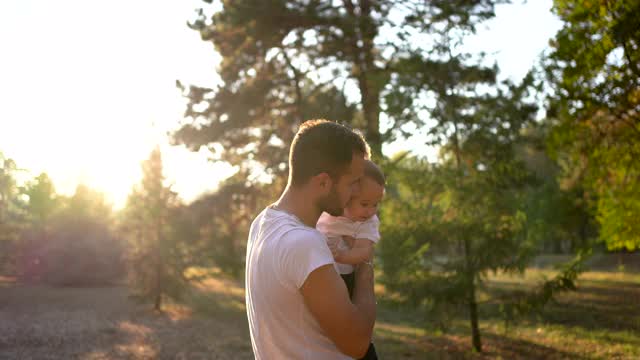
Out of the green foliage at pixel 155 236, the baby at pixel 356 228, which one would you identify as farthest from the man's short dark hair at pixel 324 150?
the green foliage at pixel 155 236

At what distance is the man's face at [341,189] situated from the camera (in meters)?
2.38

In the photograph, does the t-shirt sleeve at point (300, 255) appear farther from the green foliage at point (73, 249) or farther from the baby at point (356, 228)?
the green foliage at point (73, 249)

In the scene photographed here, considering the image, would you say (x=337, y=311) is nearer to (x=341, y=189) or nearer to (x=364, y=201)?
(x=341, y=189)

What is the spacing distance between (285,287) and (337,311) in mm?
215

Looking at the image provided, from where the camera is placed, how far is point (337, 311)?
7.13ft

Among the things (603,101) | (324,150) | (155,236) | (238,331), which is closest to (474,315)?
(603,101)

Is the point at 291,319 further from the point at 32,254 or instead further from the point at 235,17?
Answer: the point at 32,254

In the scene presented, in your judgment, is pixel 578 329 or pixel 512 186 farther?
pixel 578 329

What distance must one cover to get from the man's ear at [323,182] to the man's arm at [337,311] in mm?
350

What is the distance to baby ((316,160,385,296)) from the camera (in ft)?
9.13

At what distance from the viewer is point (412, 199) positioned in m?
12.8

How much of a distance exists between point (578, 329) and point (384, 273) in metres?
6.22

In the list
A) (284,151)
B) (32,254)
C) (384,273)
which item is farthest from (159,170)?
(32,254)

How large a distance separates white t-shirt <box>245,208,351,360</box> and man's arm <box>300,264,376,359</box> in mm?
41
